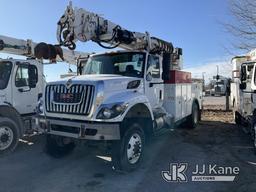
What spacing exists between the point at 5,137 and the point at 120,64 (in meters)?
3.57

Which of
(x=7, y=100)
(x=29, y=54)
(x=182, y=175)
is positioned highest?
(x=29, y=54)

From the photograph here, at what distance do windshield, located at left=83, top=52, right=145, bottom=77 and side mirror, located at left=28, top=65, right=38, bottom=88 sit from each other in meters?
2.20

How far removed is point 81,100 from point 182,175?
2.59 m

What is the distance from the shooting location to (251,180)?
588 centimetres

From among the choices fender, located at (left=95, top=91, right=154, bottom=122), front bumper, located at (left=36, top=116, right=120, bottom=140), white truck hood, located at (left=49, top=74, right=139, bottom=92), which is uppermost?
white truck hood, located at (left=49, top=74, right=139, bottom=92)

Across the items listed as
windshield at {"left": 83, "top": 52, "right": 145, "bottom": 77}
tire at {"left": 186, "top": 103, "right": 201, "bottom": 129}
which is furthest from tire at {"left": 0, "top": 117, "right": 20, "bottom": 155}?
tire at {"left": 186, "top": 103, "right": 201, "bottom": 129}

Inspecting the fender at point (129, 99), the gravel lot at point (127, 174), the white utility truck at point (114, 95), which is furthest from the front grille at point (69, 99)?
the gravel lot at point (127, 174)

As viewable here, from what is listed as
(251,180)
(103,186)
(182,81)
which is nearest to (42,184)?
(103,186)

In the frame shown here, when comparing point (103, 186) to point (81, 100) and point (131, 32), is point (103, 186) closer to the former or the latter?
point (81, 100)

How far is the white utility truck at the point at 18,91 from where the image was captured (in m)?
8.12

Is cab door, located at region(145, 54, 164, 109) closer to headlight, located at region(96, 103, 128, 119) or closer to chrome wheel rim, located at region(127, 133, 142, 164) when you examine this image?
chrome wheel rim, located at region(127, 133, 142, 164)

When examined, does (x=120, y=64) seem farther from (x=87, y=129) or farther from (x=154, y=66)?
(x=87, y=129)

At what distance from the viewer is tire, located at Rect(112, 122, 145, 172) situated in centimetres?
604

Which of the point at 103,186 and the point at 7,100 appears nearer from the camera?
the point at 103,186
